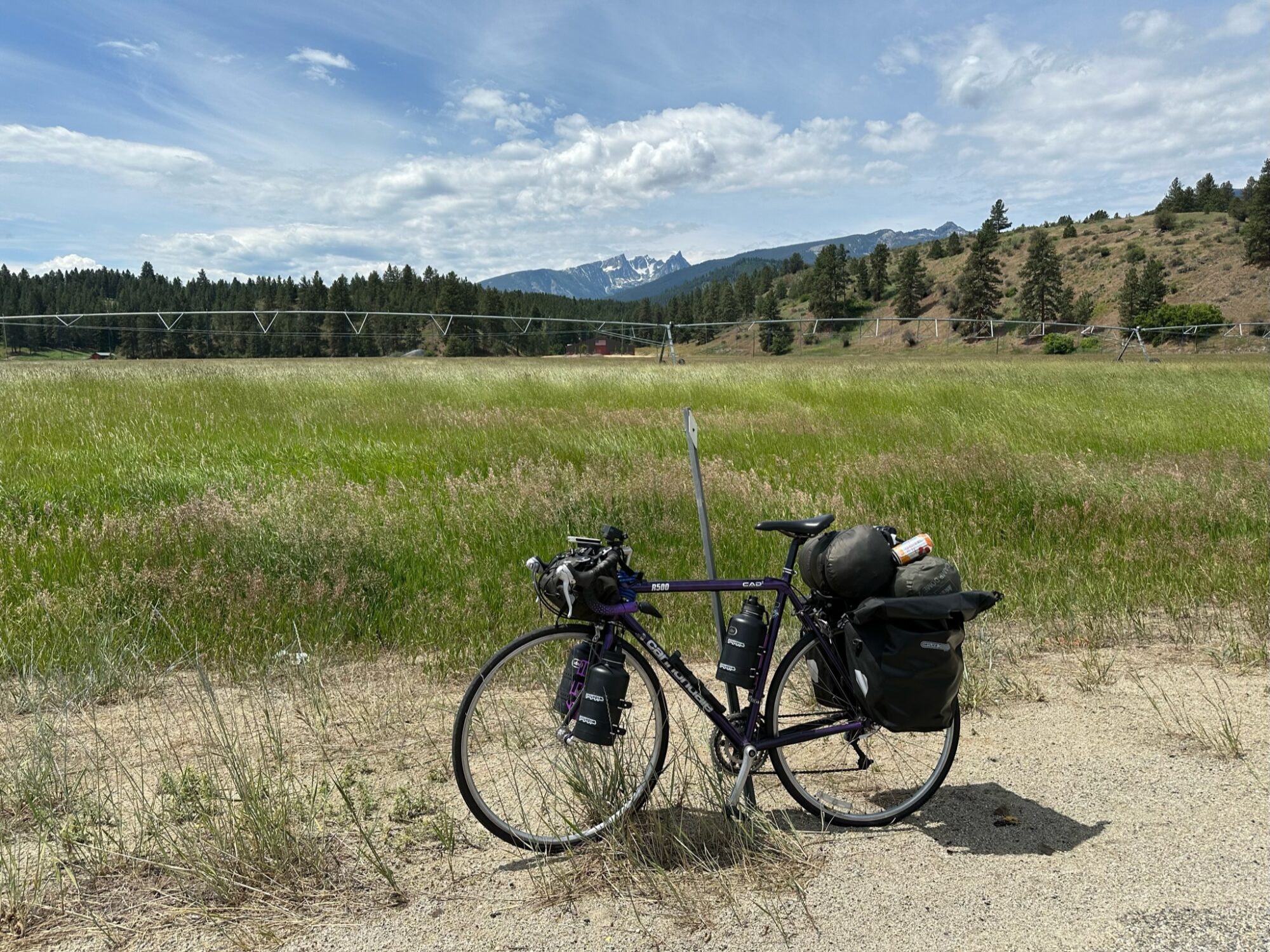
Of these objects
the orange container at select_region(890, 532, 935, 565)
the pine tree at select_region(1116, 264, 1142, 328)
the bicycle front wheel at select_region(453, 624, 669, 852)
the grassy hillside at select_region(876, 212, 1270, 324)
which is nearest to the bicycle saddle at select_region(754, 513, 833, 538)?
the orange container at select_region(890, 532, 935, 565)

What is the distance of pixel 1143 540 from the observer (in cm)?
770

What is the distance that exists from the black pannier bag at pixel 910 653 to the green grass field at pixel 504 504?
2555mm

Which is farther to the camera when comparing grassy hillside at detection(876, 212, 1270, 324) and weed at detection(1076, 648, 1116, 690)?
grassy hillside at detection(876, 212, 1270, 324)

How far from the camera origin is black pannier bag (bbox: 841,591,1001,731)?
125 inches

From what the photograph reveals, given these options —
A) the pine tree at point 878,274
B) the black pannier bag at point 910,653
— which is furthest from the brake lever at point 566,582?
the pine tree at point 878,274

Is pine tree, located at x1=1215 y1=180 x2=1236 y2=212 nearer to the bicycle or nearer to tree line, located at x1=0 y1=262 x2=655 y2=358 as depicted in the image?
tree line, located at x1=0 y1=262 x2=655 y2=358

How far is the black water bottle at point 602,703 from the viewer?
3.08m

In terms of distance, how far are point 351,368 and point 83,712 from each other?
21468mm

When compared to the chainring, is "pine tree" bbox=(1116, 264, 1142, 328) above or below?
above

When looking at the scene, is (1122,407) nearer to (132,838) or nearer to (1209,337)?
(132,838)

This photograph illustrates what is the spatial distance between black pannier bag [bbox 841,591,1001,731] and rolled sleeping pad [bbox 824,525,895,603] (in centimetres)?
8

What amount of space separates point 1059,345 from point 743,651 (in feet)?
174

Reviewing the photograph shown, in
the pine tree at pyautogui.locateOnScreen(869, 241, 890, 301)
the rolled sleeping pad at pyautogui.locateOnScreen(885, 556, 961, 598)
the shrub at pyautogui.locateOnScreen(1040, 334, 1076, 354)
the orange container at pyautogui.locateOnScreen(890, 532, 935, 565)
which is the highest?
the pine tree at pyautogui.locateOnScreen(869, 241, 890, 301)

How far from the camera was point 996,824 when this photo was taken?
352 cm
